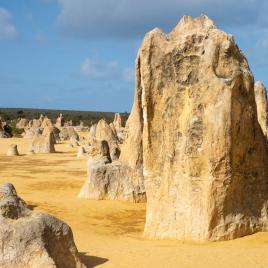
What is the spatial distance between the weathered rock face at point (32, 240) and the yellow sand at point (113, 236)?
0.61 m

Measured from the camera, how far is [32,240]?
7.07 m

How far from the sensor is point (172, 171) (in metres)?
10.3

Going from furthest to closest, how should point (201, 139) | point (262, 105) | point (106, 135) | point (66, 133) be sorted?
point (66, 133)
point (106, 135)
point (262, 105)
point (201, 139)

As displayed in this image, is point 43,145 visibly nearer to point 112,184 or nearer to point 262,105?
point 112,184

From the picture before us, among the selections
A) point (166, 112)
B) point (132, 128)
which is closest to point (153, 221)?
point (166, 112)

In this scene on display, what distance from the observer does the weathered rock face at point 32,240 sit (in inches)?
277

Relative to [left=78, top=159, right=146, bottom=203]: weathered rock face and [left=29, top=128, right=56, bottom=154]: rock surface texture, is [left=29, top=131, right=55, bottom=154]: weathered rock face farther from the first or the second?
[left=78, top=159, right=146, bottom=203]: weathered rock face

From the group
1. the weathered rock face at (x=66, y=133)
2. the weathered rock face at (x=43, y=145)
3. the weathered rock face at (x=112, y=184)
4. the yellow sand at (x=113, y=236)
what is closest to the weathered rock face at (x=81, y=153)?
the weathered rock face at (x=43, y=145)

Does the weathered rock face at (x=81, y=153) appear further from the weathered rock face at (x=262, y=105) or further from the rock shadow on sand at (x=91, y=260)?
the rock shadow on sand at (x=91, y=260)

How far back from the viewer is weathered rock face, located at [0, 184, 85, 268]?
703cm

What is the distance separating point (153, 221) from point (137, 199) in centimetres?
497

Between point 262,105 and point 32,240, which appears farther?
point 262,105

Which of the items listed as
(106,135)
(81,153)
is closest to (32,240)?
(106,135)

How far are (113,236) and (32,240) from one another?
3771 millimetres
